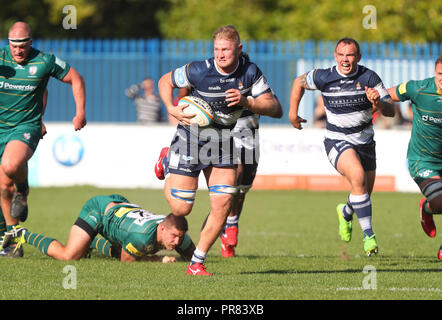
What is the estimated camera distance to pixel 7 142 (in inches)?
388

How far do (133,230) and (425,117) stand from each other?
3.37m

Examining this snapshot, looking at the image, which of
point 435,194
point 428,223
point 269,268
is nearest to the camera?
point 269,268

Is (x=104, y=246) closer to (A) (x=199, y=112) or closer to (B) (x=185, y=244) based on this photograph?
(B) (x=185, y=244)

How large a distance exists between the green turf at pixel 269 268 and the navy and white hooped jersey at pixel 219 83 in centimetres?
156

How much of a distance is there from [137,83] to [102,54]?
3.73 feet

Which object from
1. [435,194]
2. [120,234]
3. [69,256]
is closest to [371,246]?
[435,194]

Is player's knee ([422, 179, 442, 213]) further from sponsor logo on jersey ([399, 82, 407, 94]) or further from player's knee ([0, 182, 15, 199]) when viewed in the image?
player's knee ([0, 182, 15, 199])


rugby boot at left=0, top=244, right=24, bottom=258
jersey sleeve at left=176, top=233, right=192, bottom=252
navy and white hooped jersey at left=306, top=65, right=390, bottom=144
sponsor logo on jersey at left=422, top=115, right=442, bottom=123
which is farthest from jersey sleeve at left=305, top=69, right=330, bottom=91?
rugby boot at left=0, top=244, right=24, bottom=258

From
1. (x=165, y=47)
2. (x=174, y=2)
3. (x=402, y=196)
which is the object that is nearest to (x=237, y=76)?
(x=402, y=196)

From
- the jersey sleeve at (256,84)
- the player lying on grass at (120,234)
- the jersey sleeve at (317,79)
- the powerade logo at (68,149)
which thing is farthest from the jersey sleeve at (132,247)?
the powerade logo at (68,149)

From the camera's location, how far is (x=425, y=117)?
9.70m

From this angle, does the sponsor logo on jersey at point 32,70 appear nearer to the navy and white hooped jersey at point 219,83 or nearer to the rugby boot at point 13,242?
the rugby boot at point 13,242

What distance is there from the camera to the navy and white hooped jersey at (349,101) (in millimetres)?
9852
